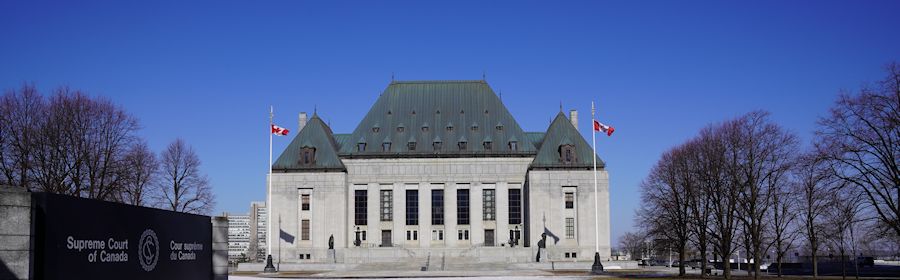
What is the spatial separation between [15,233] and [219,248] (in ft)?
36.7

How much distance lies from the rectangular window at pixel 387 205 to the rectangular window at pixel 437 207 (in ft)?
13.8

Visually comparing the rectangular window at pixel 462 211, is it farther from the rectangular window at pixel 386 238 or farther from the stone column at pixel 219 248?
the stone column at pixel 219 248

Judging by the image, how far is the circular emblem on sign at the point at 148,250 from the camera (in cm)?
1975

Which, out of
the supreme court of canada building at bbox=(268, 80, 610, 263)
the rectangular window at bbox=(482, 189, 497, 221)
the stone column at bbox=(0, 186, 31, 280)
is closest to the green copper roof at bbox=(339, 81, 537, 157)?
the supreme court of canada building at bbox=(268, 80, 610, 263)

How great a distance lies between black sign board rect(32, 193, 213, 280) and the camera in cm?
1594

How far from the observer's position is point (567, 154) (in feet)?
295

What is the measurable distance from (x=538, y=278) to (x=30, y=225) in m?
39.5

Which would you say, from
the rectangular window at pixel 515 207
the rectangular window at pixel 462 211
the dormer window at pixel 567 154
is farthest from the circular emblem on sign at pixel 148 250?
the rectangular window at pixel 515 207

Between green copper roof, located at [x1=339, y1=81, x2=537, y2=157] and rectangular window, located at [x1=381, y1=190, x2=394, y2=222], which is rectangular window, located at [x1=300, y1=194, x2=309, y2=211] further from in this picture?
rectangular window, located at [x1=381, y1=190, x2=394, y2=222]

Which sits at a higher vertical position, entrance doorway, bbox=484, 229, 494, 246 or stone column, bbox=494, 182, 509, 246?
stone column, bbox=494, 182, 509, 246

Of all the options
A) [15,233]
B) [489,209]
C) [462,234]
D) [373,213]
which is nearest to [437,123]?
[489,209]

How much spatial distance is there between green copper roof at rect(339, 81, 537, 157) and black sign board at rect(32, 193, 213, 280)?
228 ft

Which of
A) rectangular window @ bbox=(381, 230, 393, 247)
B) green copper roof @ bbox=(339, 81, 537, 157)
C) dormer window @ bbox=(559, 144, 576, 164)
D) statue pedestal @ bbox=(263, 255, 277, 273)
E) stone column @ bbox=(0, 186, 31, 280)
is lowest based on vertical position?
Answer: statue pedestal @ bbox=(263, 255, 277, 273)

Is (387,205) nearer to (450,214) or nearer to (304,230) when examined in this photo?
(450,214)
